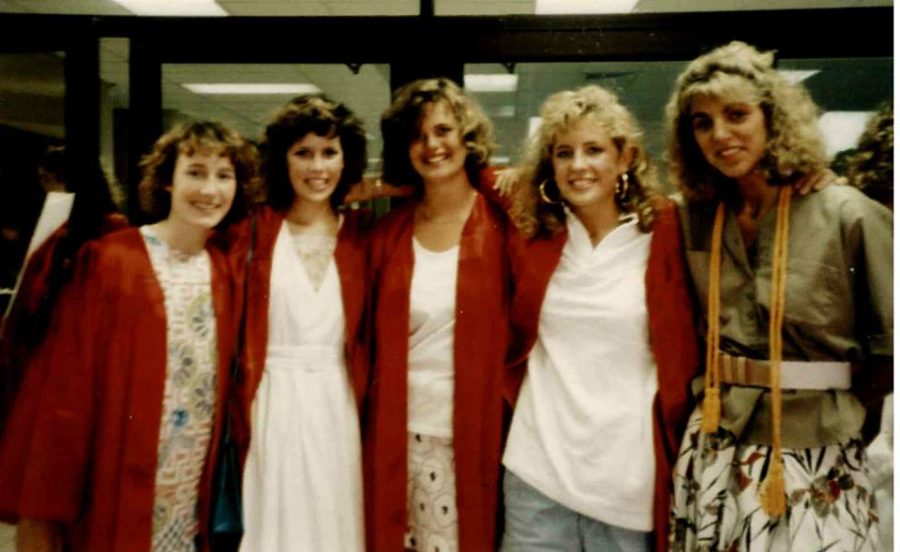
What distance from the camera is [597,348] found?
5.71ft

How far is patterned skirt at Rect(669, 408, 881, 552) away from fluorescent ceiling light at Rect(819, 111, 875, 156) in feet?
3.17

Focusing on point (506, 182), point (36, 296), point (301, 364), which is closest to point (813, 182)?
point (506, 182)

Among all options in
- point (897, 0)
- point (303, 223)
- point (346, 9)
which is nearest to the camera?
point (897, 0)

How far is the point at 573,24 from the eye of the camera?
2.27 metres

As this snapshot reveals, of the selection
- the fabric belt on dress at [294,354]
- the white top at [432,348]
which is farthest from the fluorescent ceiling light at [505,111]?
the fabric belt on dress at [294,354]

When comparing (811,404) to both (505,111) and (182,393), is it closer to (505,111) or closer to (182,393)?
(182,393)

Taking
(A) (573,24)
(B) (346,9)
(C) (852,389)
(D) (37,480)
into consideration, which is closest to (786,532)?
(C) (852,389)

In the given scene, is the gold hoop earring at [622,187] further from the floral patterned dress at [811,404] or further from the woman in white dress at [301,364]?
the woman in white dress at [301,364]

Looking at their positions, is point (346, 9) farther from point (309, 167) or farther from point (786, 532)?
point (786, 532)

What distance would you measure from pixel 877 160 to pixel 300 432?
1678mm

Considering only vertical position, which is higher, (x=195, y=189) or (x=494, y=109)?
(x=494, y=109)

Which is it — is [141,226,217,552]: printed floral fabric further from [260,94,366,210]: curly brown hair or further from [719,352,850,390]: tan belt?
[719,352,850,390]: tan belt

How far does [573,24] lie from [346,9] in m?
0.77

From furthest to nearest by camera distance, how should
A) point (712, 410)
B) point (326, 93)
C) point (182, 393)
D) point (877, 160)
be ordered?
1. point (326, 93)
2. point (877, 160)
3. point (182, 393)
4. point (712, 410)
